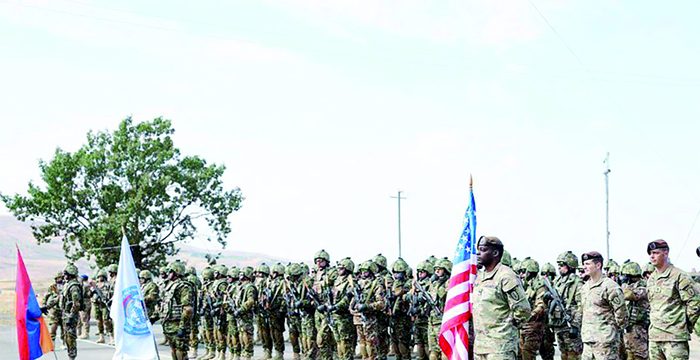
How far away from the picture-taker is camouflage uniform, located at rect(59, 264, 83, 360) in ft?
55.6

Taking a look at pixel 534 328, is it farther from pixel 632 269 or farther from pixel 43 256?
pixel 43 256

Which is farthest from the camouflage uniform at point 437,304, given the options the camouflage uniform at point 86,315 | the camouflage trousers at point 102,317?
the camouflage uniform at point 86,315

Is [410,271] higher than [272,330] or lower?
higher

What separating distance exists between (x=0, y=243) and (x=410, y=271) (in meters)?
174

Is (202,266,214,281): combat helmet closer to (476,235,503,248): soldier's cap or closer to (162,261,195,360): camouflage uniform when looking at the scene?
(162,261,195,360): camouflage uniform

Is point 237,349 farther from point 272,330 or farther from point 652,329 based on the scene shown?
point 652,329

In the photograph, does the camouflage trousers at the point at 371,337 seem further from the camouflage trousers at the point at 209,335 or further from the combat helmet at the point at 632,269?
the camouflage trousers at the point at 209,335

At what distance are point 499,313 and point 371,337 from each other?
6.78 meters

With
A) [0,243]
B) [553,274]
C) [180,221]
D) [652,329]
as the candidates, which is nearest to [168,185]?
[180,221]

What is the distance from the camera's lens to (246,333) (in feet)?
57.2

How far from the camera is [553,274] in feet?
50.3

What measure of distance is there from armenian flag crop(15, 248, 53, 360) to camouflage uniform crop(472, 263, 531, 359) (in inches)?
235

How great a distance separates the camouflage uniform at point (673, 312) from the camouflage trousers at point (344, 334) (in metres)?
6.27

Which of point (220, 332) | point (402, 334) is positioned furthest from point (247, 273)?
point (402, 334)
